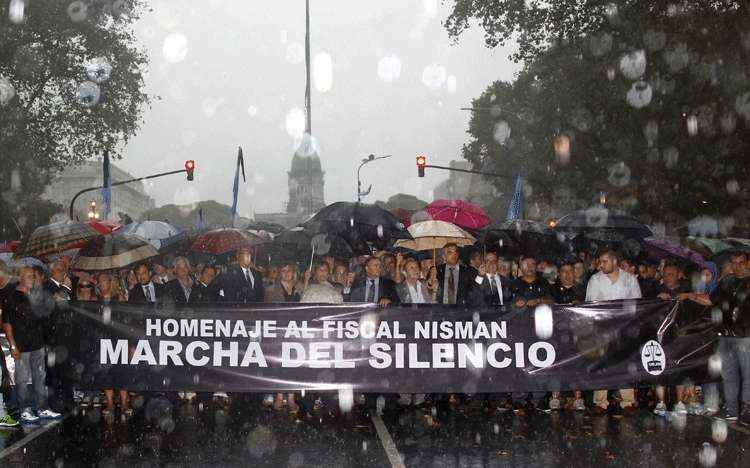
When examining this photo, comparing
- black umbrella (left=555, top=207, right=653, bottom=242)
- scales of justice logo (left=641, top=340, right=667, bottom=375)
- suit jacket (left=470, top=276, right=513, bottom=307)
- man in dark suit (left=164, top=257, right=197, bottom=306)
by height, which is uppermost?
black umbrella (left=555, top=207, right=653, bottom=242)

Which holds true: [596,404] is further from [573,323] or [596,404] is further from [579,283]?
[579,283]

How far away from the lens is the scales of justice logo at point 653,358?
959 centimetres

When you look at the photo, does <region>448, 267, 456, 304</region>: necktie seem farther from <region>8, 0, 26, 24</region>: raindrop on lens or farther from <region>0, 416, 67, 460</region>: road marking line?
<region>8, 0, 26, 24</region>: raindrop on lens

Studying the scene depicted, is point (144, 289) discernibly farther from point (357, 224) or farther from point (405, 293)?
point (357, 224)

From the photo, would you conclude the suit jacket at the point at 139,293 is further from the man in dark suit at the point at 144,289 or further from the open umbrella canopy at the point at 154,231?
the open umbrella canopy at the point at 154,231

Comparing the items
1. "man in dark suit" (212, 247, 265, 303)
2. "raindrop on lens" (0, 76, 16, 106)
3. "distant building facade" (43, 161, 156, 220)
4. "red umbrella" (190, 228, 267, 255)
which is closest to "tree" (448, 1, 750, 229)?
"red umbrella" (190, 228, 267, 255)

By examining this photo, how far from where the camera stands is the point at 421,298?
35.2 feet

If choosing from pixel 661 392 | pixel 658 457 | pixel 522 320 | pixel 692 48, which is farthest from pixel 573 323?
pixel 692 48

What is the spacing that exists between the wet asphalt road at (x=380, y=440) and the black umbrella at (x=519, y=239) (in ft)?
21.4

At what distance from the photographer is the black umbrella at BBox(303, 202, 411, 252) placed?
1391 cm

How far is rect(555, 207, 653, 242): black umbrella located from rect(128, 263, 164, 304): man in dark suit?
7596 mm

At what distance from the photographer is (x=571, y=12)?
23.8m

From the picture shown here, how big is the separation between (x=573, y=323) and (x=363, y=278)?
2.82m

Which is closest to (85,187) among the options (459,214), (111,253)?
(459,214)
